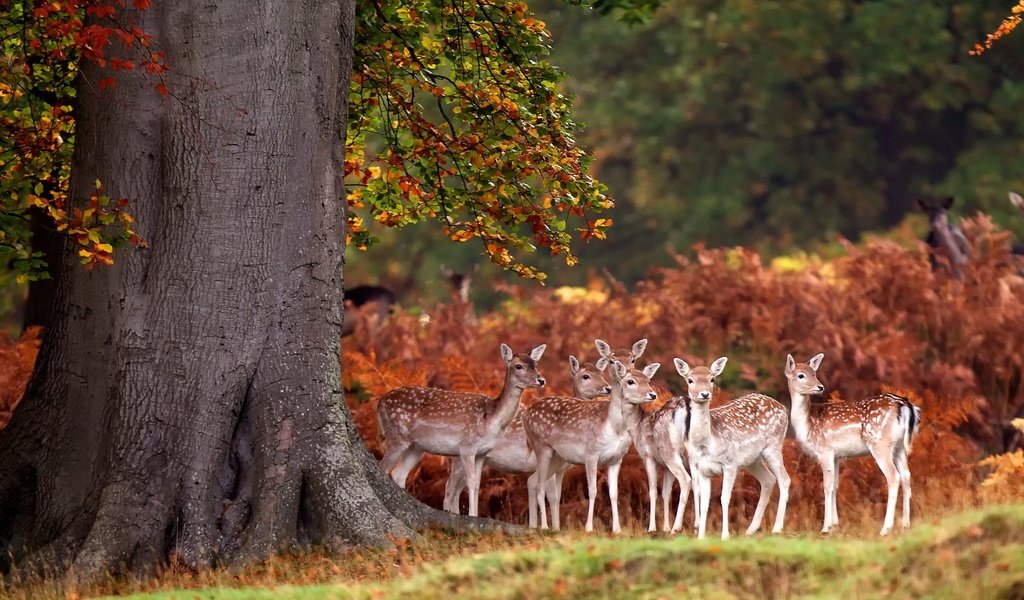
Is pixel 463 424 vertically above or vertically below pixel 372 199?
below

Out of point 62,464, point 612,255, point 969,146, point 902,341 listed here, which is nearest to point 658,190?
point 612,255

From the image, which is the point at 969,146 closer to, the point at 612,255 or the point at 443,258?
the point at 612,255

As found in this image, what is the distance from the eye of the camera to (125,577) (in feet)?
31.1

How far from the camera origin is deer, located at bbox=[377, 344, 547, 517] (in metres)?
11.7

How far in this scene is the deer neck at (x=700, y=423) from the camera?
10227 mm

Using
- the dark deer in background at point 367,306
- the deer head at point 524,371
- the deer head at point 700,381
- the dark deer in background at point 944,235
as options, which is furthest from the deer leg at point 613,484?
the dark deer in background at point 944,235

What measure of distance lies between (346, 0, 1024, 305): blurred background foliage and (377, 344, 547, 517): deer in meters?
18.6

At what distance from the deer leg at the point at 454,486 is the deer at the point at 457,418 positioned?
262 millimetres

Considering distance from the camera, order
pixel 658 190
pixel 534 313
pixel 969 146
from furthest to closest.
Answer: pixel 658 190 → pixel 969 146 → pixel 534 313

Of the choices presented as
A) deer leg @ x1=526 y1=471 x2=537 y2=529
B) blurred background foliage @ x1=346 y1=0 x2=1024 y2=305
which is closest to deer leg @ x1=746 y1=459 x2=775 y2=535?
deer leg @ x1=526 y1=471 x2=537 y2=529

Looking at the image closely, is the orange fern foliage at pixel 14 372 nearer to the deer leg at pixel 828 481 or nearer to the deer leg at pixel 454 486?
the deer leg at pixel 454 486

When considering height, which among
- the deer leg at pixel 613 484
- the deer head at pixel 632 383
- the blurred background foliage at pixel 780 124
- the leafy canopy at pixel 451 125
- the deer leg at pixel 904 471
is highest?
the blurred background foliage at pixel 780 124

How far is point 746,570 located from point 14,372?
7697mm

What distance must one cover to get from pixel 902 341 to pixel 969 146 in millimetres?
18927
